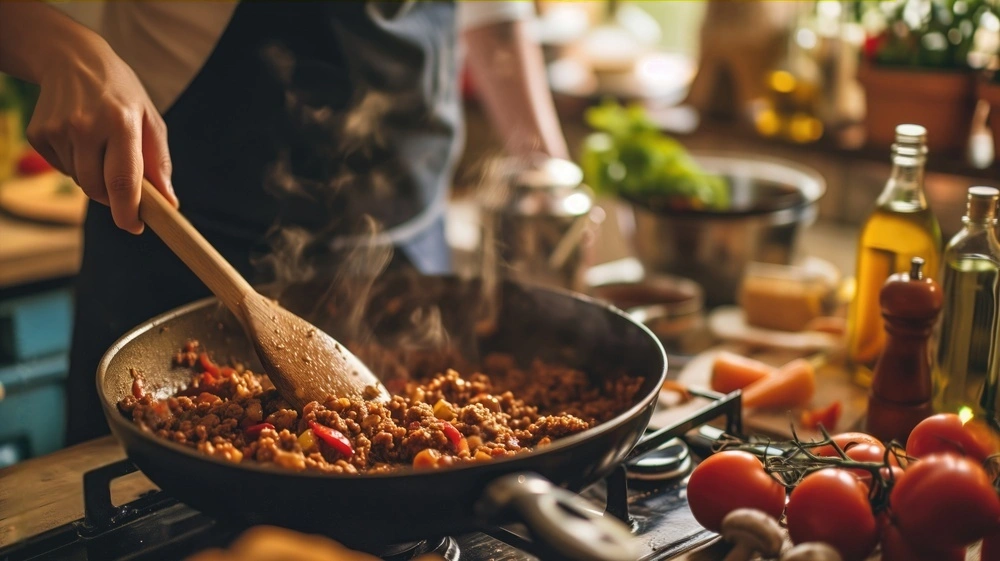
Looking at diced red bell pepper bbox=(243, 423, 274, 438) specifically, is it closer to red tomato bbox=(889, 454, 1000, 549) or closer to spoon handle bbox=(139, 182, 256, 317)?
spoon handle bbox=(139, 182, 256, 317)

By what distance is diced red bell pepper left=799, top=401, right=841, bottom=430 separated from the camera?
4.31ft

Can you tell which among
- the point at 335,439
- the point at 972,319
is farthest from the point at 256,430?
the point at 972,319

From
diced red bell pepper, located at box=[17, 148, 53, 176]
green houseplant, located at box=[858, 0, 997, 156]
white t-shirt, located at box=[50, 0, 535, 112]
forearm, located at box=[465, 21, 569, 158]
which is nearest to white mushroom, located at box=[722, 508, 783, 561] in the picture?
white t-shirt, located at box=[50, 0, 535, 112]

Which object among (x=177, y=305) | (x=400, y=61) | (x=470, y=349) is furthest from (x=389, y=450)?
(x=400, y=61)

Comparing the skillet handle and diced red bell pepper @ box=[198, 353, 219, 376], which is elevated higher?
the skillet handle

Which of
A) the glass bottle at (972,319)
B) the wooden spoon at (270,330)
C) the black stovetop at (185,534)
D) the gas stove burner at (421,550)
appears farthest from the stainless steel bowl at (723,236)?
the gas stove burner at (421,550)

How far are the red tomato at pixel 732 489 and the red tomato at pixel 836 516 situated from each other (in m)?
0.04

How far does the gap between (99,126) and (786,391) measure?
98 cm

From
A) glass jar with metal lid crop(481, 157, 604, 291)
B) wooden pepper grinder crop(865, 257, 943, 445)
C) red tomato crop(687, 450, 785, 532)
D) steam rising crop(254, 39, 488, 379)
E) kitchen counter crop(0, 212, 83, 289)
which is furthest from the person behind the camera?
kitchen counter crop(0, 212, 83, 289)

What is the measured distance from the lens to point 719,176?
208cm

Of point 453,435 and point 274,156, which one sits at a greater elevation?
point 274,156

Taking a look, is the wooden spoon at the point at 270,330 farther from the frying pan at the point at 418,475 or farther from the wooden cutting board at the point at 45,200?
the wooden cutting board at the point at 45,200

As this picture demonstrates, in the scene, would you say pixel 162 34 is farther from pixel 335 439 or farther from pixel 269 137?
pixel 335 439

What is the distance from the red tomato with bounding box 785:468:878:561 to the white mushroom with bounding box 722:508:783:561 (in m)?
0.04
